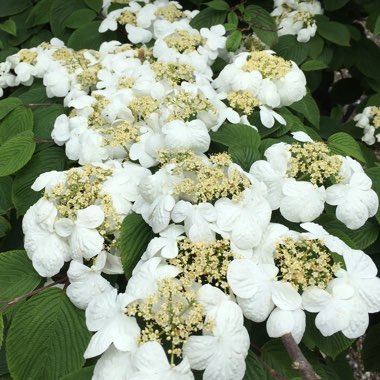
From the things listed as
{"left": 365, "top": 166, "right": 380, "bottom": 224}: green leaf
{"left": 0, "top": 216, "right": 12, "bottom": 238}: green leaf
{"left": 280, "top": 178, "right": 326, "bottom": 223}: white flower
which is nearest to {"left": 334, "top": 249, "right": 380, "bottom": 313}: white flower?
{"left": 280, "top": 178, "right": 326, "bottom": 223}: white flower

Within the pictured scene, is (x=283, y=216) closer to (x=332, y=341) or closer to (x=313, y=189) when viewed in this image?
(x=313, y=189)

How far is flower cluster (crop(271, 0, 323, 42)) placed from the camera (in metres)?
1.79

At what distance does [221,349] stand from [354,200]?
411 millimetres

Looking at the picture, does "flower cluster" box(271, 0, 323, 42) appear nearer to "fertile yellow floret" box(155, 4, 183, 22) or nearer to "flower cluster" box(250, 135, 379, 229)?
"fertile yellow floret" box(155, 4, 183, 22)

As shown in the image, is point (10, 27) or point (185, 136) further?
point (10, 27)

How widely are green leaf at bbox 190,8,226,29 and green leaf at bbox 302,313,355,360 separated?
3.82 feet

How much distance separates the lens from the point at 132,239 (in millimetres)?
912

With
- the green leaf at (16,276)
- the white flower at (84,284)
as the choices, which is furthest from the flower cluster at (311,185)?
the green leaf at (16,276)

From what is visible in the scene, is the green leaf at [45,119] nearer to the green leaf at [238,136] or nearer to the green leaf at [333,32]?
the green leaf at [238,136]

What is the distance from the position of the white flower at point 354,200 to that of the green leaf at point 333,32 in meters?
0.96

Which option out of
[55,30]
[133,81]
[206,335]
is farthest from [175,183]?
[55,30]

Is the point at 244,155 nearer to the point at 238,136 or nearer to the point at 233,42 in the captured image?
the point at 238,136

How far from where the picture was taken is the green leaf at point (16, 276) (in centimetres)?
89

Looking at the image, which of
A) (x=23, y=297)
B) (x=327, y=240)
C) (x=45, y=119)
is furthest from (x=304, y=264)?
(x=45, y=119)
